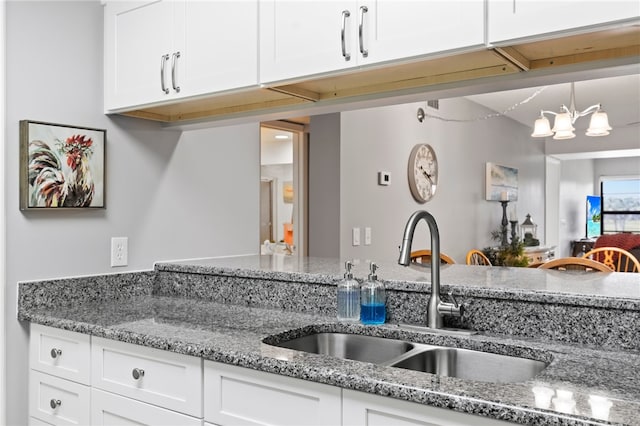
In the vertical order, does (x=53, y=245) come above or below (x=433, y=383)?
above

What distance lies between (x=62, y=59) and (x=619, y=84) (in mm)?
5278

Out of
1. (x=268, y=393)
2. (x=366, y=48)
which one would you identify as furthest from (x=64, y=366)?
(x=366, y=48)

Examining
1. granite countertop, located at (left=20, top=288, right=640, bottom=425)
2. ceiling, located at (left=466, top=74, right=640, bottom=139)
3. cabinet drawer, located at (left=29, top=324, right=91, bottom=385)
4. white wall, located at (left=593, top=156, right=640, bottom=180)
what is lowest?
cabinet drawer, located at (left=29, top=324, right=91, bottom=385)

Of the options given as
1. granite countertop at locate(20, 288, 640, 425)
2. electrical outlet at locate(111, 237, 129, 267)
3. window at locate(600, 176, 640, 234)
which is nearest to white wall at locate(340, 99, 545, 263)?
electrical outlet at locate(111, 237, 129, 267)

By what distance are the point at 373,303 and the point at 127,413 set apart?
33.1 inches

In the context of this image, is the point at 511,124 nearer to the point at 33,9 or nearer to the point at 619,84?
the point at 619,84

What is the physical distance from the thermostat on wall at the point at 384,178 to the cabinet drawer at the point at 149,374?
2.87 meters

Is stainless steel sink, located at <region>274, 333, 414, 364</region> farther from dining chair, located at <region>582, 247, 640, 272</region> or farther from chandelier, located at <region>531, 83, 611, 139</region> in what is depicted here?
chandelier, located at <region>531, 83, 611, 139</region>

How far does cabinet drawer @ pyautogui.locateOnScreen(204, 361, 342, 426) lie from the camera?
129 cm

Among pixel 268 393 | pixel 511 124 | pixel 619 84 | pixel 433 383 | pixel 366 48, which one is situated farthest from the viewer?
pixel 511 124

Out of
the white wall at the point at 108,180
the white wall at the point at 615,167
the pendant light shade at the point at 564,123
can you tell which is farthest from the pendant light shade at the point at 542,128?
the white wall at the point at 615,167

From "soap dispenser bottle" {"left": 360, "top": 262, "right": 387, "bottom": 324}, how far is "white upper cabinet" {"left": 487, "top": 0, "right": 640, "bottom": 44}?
80 centimetres

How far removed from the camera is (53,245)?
2141mm

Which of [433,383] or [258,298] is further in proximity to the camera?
[258,298]
